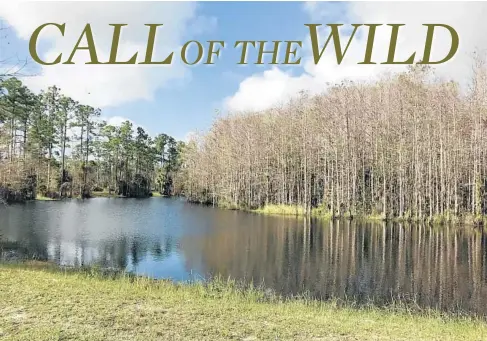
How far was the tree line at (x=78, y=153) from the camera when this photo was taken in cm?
5269

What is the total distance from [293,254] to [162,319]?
41.2 ft

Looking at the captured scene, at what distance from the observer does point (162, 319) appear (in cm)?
673

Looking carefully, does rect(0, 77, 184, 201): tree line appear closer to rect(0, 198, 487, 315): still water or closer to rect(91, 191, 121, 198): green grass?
rect(91, 191, 121, 198): green grass

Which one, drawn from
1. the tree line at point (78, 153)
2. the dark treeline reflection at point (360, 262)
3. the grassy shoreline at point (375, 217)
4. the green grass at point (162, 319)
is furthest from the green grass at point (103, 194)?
the green grass at point (162, 319)

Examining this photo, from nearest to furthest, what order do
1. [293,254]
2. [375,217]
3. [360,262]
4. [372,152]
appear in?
[360,262]
[293,254]
[375,217]
[372,152]

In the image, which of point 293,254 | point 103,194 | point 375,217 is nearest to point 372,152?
point 375,217

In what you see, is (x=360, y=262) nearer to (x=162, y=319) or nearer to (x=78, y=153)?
(x=162, y=319)

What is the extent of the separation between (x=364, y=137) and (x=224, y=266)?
91.7 ft

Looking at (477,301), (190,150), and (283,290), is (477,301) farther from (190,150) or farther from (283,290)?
(190,150)

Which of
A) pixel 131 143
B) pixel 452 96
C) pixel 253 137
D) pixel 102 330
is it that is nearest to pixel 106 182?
pixel 131 143

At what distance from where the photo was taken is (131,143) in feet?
271

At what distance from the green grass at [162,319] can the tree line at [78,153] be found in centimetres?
3821

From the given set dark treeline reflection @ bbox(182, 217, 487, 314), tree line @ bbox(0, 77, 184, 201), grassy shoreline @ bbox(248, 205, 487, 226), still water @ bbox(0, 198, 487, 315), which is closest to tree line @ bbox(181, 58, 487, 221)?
grassy shoreline @ bbox(248, 205, 487, 226)

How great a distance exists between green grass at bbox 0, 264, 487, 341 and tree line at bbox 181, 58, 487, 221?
28.6 metres
